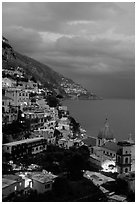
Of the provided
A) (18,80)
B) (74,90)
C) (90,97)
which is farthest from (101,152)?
(90,97)

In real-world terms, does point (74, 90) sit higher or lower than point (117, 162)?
higher

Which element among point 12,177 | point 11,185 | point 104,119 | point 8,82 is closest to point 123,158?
point 12,177

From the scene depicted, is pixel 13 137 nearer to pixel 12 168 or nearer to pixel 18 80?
pixel 12 168

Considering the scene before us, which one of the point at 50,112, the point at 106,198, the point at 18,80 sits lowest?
the point at 106,198

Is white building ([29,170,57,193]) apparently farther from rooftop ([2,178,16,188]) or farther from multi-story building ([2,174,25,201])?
rooftop ([2,178,16,188])

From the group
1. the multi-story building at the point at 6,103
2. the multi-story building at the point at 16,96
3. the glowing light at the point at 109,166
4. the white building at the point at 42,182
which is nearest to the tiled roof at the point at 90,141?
the glowing light at the point at 109,166

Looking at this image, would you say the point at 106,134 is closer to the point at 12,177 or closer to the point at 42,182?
the point at 42,182
